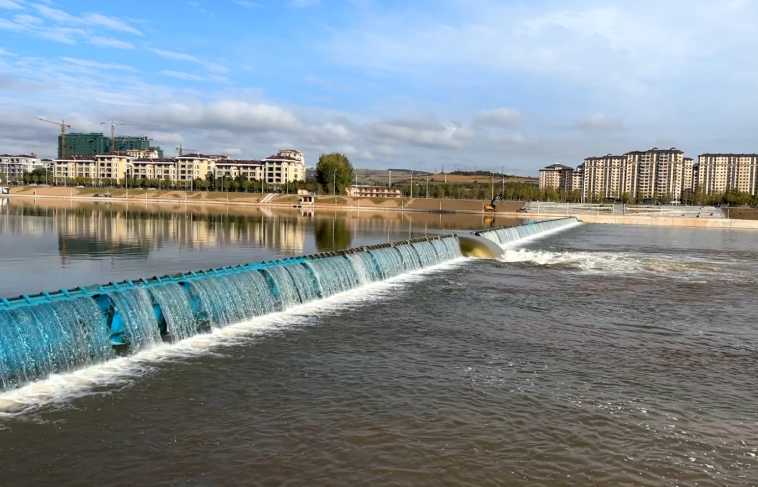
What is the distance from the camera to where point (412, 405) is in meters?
9.59

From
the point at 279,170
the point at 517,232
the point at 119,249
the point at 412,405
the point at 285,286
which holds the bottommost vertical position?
the point at 412,405

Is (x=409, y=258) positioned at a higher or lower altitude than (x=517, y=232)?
lower

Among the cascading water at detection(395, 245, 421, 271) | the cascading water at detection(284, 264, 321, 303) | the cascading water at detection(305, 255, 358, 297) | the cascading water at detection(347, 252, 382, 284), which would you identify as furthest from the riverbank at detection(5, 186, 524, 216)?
the cascading water at detection(284, 264, 321, 303)

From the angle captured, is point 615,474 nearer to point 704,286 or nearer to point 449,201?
point 704,286

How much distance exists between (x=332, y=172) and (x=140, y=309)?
450 feet

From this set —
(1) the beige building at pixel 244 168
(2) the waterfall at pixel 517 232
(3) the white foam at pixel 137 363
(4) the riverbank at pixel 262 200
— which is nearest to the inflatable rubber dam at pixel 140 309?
(3) the white foam at pixel 137 363

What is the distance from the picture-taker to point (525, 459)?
25.7 feet

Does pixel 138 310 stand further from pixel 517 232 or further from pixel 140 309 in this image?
pixel 517 232

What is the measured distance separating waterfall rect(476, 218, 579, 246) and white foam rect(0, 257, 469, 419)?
23249 mm

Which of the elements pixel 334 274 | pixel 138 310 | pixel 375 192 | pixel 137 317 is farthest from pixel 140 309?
pixel 375 192

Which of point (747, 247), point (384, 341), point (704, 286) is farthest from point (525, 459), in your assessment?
point (747, 247)

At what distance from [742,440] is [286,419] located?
246 inches

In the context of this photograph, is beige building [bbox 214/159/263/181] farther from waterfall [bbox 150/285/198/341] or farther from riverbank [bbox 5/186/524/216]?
waterfall [bbox 150/285/198/341]

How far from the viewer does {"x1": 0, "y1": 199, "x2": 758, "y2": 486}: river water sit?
7.42m
